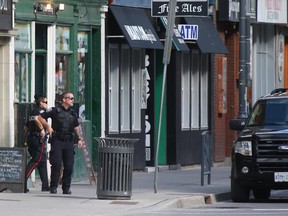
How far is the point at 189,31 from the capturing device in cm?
3067

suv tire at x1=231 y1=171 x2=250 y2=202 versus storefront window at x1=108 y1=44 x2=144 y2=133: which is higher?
storefront window at x1=108 y1=44 x2=144 y2=133

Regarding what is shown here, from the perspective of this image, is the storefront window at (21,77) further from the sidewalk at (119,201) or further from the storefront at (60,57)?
the sidewalk at (119,201)

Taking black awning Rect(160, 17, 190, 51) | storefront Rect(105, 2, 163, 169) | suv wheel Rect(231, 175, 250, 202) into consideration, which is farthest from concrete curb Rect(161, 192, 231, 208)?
black awning Rect(160, 17, 190, 51)

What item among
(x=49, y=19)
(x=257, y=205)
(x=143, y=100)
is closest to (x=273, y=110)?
(x=257, y=205)

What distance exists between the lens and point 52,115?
2142cm

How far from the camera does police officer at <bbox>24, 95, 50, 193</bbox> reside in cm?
2253

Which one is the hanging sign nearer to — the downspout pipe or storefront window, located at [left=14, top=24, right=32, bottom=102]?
storefront window, located at [left=14, top=24, right=32, bottom=102]

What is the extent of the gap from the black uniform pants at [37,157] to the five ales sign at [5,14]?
220 centimetres

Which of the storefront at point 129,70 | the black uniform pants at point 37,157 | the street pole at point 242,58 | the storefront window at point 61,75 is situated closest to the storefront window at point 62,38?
the storefront window at point 61,75

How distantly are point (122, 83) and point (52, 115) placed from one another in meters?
7.36

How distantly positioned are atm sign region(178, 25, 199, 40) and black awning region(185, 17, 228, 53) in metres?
0.29

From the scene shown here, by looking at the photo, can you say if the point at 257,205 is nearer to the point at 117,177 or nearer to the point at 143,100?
the point at 117,177

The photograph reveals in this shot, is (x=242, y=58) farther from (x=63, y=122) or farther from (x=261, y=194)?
(x=63, y=122)

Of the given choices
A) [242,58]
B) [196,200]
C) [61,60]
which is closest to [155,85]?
[242,58]
